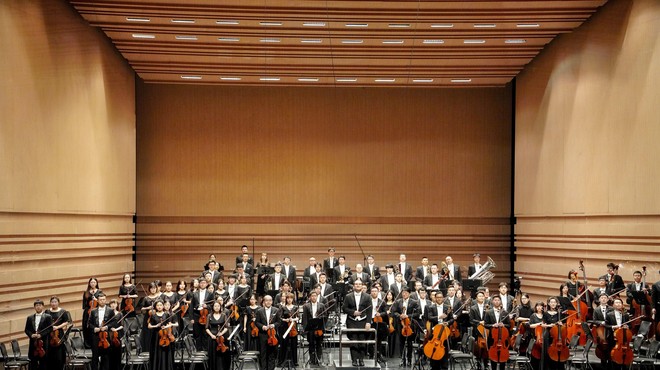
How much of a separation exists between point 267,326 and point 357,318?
1611mm

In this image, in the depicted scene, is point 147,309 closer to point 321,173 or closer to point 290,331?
point 290,331

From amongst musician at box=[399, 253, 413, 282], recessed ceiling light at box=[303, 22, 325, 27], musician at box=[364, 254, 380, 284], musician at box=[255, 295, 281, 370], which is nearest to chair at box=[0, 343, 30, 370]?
musician at box=[255, 295, 281, 370]

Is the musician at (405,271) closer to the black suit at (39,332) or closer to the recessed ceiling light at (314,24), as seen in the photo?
the recessed ceiling light at (314,24)

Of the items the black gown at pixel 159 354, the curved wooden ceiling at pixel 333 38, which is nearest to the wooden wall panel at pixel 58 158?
the curved wooden ceiling at pixel 333 38

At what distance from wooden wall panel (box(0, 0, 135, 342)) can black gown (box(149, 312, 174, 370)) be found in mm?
2765

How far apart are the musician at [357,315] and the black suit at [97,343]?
13.0 feet

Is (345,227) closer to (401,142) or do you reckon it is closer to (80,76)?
(401,142)

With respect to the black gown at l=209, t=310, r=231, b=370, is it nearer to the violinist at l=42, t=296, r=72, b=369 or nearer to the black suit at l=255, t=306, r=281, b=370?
the black suit at l=255, t=306, r=281, b=370

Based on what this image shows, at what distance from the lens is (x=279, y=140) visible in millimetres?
21391

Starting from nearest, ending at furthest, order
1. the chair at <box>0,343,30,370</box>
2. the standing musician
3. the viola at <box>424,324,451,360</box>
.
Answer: the chair at <box>0,343,30,370</box> → the viola at <box>424,324,451,360</box> → the standing musician

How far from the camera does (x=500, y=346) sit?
39.8 feet

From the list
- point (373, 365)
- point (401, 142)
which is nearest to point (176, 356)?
point (373, 365)

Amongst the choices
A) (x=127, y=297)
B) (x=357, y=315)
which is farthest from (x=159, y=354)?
(x=357, y=315)

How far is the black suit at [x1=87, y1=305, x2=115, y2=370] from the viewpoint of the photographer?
12375mm
